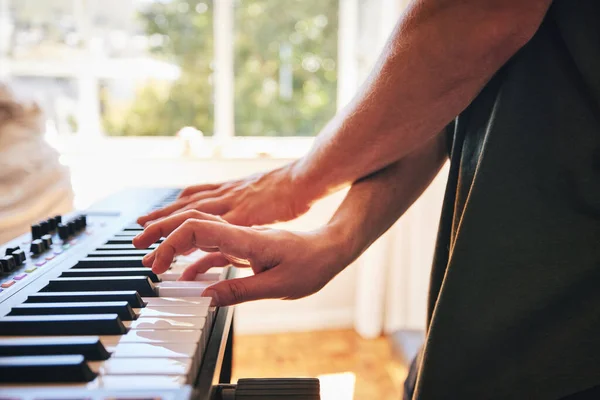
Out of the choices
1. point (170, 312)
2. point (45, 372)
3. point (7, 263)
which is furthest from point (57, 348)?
point (7, 263)

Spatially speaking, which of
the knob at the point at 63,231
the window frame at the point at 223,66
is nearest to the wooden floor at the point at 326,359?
the window frame at the point at 223,66

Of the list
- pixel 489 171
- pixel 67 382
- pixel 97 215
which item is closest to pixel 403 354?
pixel 97 215

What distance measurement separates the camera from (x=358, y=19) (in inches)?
109

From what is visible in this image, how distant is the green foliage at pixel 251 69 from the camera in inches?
109

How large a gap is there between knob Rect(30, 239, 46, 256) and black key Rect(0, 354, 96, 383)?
1.04 ft

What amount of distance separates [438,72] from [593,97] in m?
0.17

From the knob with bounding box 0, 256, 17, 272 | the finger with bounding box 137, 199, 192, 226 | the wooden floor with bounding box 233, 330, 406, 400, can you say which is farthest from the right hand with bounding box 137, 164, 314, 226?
the wooden floor with bounding box 233, 330, 406, 400

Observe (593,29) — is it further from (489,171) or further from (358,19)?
(358,19)

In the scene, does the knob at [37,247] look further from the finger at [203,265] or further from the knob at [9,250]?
the finger at [203,265]

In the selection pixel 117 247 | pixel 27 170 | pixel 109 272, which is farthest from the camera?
pixel 27 170

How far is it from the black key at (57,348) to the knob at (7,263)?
21 centimetres

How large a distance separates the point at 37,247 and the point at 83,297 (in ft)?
0.67

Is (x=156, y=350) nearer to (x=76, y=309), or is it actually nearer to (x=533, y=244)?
(x=76, y=309)

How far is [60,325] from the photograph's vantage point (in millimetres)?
472
